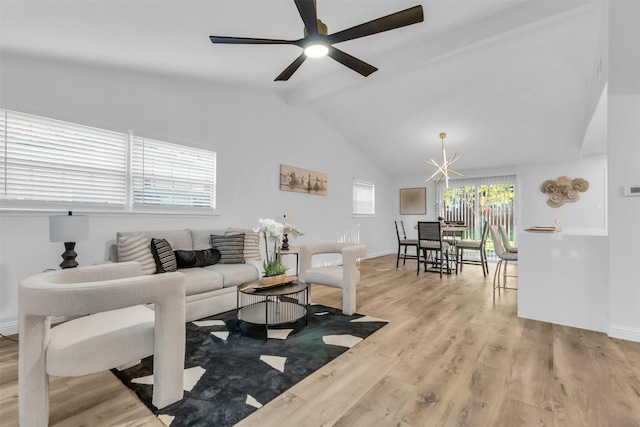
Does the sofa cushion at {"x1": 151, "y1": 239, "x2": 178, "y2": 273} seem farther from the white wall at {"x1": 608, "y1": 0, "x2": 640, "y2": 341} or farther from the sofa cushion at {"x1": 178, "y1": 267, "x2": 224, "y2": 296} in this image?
the white wall at {"x1": 608, "y1": 0, "x2": 640, "y2": 341}

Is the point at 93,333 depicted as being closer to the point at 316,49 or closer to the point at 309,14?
the point at 309,14

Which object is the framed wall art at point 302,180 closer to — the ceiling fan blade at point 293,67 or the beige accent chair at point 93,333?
the ceiling fan blade at point 293,67

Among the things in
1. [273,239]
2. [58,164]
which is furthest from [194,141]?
[273,239]

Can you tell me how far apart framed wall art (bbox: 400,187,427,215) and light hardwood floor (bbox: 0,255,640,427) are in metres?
5.53

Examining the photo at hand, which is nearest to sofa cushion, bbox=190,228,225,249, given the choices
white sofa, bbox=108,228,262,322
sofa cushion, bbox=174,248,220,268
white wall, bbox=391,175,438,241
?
white sofa, bbox=108,228,262,322

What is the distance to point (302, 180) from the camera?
5.70m

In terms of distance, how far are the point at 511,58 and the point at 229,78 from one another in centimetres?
391

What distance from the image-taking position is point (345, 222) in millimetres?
6820

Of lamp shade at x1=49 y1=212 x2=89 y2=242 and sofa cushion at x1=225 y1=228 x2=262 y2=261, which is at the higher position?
lamp shade at x1=49 y1=212 x2=89 y2=242

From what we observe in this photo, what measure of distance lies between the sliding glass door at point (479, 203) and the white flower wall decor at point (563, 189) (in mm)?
655

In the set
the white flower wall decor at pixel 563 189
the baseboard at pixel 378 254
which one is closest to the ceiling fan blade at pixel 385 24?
the baseboard at pixel 378 254

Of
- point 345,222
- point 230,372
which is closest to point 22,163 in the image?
point 230,372

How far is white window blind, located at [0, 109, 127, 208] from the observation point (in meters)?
2.73

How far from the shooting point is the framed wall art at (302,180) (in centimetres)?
537
